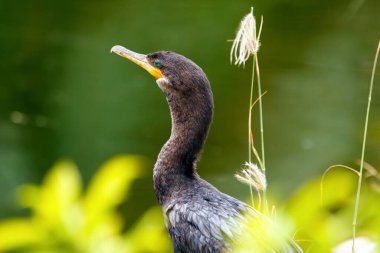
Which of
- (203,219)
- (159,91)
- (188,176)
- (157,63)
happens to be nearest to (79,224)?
(203,219)

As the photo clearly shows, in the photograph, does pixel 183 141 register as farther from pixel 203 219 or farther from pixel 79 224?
pixel 79 224

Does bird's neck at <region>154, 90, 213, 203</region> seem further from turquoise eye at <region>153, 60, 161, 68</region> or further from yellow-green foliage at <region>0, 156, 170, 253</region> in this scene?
yellow-green foliage at <region>0, 156, 170, 253</region>

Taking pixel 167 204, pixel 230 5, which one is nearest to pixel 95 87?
pixel 230 5

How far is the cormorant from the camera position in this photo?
3545mm

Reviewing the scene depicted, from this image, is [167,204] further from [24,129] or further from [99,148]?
[24,129]

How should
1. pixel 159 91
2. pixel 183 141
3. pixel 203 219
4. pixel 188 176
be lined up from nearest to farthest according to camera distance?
pixel 203 219 < pixel 188 176 < pixel 183 141 < pixel 159 91

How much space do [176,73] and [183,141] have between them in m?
0.30

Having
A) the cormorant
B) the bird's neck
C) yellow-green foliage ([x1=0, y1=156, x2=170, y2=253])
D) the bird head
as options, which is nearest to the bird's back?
the cormorant

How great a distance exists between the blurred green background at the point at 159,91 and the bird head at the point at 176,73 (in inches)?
134

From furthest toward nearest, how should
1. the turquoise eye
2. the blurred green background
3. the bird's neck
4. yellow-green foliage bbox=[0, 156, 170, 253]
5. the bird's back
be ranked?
the blurred green background < the turquoise eye < the bird's neck < the bird's back < yellow-green foliage bbox=[0, 156, 170, 253]

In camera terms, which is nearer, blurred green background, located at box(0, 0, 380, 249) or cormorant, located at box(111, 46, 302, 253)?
cormorant, located at box(111, 46, 302, 253)

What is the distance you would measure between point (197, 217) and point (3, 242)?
6.65ft

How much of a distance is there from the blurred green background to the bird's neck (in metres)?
3.45

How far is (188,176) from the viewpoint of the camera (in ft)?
13.1
